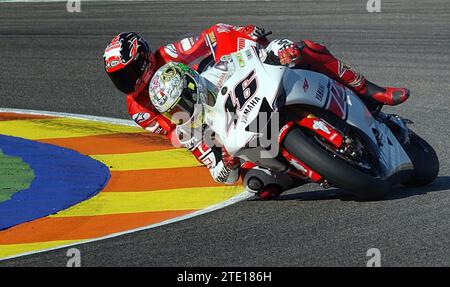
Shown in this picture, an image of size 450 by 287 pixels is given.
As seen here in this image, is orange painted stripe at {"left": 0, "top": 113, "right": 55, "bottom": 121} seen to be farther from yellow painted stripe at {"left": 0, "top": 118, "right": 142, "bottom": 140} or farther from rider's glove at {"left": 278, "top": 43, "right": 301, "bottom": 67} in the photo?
rider's glove at {"left": 278, "top": 43, "right": 301, "bottom": 67}

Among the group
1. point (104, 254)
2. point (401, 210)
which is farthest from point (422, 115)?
point (104, 254)

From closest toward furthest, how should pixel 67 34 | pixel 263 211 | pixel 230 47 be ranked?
1. pixel 263 211
2. pixel 230 47
3. pixel 67 34

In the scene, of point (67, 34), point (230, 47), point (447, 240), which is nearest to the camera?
point (447, 240)


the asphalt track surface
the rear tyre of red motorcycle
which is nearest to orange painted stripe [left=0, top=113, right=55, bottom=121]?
the asphalt track surface

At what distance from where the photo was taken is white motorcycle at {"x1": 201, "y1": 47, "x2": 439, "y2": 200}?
23.7ft

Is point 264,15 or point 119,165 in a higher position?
point 264,15

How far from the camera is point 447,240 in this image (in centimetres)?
675

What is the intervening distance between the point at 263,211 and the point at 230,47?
5.30 feet

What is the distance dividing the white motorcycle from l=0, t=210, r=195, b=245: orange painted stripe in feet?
2.71

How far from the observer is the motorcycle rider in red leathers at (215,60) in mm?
7910

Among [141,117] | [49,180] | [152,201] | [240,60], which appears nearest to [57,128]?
[49,180]

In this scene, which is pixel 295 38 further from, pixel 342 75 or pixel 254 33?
pixel 342 75
